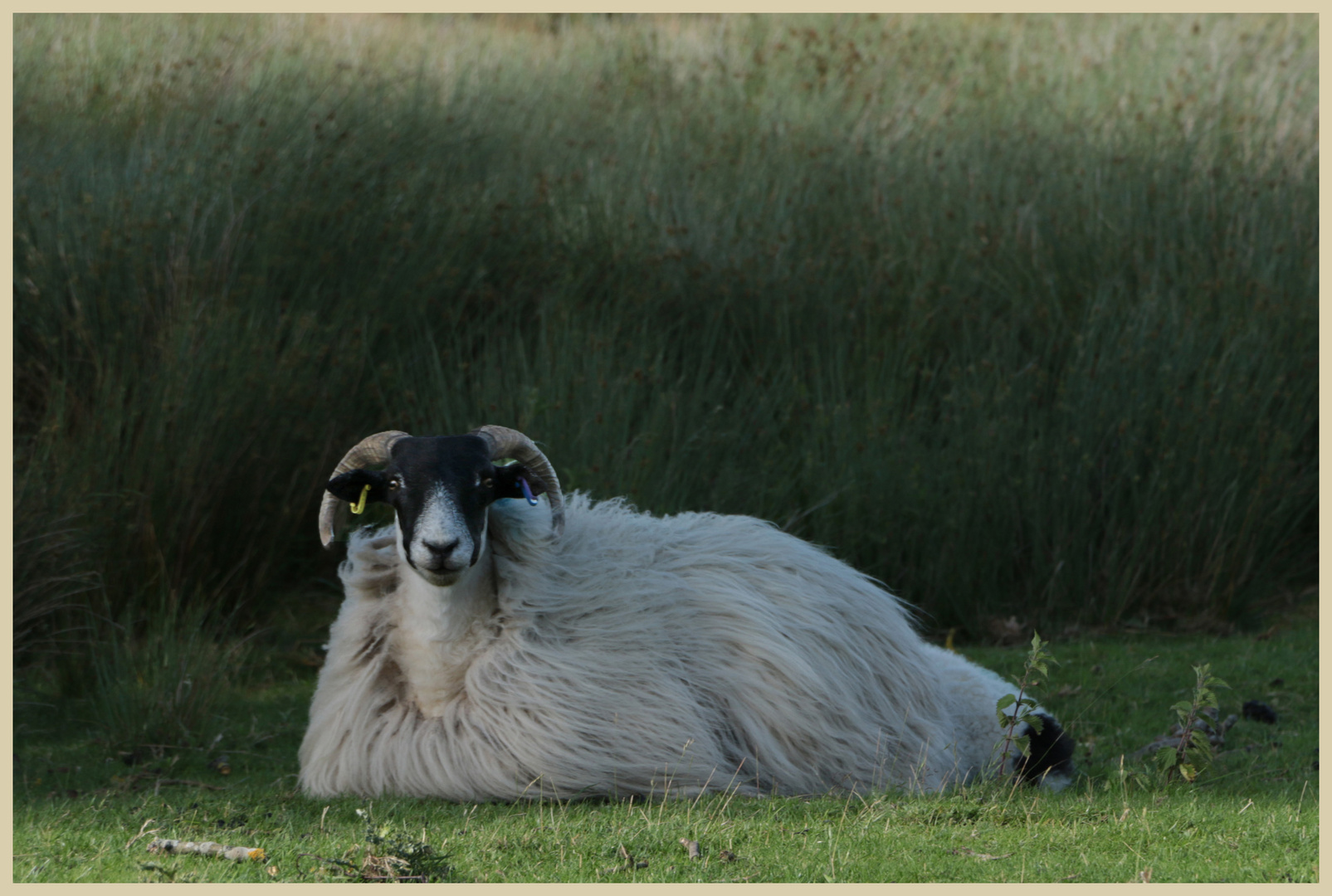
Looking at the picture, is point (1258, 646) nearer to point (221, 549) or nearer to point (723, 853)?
point (723, 853)

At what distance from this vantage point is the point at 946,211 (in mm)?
10406

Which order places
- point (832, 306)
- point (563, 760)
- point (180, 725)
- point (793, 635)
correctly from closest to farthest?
point (563, 760)
point (793, 635)
point (180, 725)
point (832, 306)

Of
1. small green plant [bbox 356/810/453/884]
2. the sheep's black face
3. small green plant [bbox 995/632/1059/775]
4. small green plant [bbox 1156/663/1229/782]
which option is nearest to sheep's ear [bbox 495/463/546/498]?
the sheep's black face

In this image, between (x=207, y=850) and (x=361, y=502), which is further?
(x=361, y=502)

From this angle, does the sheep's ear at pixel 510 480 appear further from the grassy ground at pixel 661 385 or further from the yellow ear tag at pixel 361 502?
the grassy ground at pixel 661 385

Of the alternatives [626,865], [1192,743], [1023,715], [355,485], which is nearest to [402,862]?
[626,865]

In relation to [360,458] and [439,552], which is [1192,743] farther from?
[360,458]

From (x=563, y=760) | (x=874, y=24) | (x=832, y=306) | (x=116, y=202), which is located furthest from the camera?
(x=874, y=24)

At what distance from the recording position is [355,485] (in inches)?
194

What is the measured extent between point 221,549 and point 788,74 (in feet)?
27.9

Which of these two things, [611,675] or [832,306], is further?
[832,306]

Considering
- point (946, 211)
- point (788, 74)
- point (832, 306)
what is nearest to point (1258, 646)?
point (832, 306)

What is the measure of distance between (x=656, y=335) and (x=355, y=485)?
4338 millimetres

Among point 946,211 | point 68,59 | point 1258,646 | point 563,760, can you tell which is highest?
point 68,59
